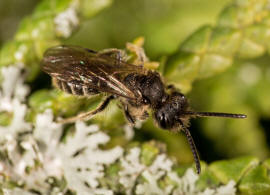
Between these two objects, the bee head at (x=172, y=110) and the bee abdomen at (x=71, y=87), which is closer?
the bee head at (x=172, y=110)

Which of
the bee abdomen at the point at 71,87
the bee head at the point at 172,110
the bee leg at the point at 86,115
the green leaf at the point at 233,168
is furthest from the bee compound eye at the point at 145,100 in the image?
the green leaf at the point at 233,168

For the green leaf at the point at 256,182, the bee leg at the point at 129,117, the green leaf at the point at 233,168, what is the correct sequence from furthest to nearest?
1. the bee leg at the point at 129,117
2. the green leaf at the point at 233,168
3. the green leaf at the point at 256,182

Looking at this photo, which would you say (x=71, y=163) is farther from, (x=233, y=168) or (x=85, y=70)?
(x=233, y=168)

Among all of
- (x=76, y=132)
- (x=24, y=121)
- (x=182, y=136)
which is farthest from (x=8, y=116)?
(x=182, y=136)

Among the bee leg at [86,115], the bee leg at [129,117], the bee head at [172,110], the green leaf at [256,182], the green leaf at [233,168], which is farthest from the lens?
the bee leg at [129,117]

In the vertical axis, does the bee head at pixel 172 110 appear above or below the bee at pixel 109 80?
below

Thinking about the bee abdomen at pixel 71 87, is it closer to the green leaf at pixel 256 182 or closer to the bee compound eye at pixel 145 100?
the bee compound eye at pixel 145 100

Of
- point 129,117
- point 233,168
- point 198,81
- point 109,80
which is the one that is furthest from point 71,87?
point 198,81
